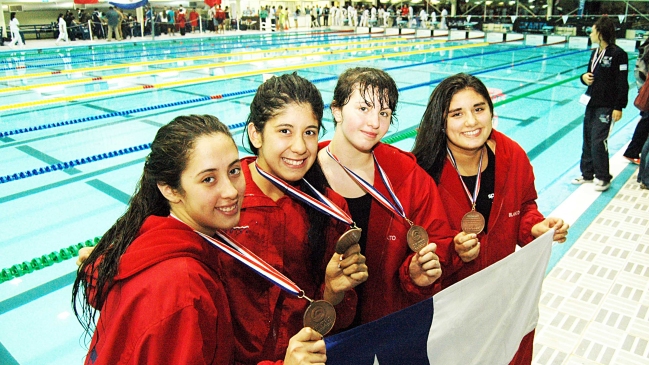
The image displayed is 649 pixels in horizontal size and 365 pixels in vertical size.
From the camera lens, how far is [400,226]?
1695mm

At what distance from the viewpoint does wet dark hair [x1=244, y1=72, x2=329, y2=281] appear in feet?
4.89

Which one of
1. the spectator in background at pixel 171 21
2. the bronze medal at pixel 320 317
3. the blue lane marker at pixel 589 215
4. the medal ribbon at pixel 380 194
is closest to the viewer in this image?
the bronze medal at pixel 320 317

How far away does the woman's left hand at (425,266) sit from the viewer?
1.54 metres

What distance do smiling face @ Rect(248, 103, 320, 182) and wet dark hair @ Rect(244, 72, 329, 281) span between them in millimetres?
17

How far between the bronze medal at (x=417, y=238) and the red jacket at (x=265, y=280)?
30 centimetres

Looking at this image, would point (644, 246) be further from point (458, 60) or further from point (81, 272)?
point (458, 60)

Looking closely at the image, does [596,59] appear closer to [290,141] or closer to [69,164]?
[290,141]

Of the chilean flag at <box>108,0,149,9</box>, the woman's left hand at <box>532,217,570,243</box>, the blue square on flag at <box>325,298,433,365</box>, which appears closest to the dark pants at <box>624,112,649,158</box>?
the woman's left hand at <box>532,217,570,243</box>

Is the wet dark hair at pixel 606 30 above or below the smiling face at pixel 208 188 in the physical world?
above

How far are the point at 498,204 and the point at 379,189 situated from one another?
499mm

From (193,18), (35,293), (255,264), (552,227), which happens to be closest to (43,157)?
(35,293)

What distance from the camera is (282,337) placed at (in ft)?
4.70

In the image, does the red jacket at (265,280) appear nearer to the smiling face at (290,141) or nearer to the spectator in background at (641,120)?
the smiling face at (290,141)

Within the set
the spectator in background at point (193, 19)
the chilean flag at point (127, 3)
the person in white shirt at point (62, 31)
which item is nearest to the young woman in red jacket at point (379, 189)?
the chilean flag at point (127, 3)
